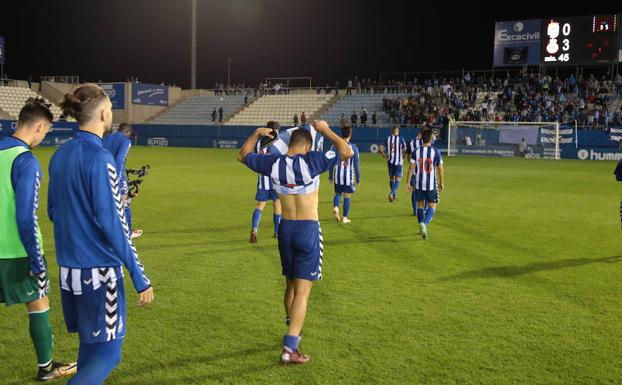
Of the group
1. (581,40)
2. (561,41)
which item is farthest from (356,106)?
(581,40)

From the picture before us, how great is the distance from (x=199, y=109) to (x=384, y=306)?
5123 cm

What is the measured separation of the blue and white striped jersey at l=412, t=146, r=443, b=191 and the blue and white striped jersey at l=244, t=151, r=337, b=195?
569cm

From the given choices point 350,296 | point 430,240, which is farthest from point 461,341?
point 430,240

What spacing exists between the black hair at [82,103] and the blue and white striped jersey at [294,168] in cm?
171

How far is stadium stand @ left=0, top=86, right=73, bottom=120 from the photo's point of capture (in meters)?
48.2

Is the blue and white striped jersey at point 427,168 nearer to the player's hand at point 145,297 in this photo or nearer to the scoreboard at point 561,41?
the player's hand at point 145,297

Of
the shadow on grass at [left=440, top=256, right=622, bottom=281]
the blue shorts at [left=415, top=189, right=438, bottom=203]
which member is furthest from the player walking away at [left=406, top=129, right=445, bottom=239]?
the shadow on grass at [left=440, top=256, right=622, bottom=281]

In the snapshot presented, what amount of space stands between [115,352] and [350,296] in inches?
146

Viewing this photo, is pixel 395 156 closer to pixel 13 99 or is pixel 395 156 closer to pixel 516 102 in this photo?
pixel 516 102

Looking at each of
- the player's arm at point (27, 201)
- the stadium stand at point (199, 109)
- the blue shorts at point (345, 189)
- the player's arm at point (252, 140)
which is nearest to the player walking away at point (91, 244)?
the player's arm at point (27, 201)

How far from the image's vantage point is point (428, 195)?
33.1 feet

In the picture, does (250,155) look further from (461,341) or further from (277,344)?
(461,341)

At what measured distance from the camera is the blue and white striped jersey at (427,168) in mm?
9922

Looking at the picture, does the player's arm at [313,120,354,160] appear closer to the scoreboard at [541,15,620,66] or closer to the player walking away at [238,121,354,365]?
the player walking away at [238,121,354,365]
